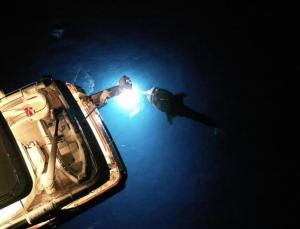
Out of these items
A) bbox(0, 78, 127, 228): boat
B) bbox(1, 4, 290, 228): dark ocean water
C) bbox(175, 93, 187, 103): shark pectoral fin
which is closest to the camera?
A: bbox(0, 78, 127, 228): boat

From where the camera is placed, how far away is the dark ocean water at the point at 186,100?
9.98 m

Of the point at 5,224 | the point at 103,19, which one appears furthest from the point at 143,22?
the point at 5,224

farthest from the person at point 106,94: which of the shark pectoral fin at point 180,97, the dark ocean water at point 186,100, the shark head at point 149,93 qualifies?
the shark pectoral fin at point 180,97

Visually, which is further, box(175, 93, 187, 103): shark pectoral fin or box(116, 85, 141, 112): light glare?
box(175, 93, 187, 103): shark pectoral fin

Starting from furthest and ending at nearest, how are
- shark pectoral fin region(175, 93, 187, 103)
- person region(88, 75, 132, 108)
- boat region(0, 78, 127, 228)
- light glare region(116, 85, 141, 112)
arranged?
shark pectoral fin region(175, 93, 187, 103)
light glare region(116, 85, 141, 112)
person region(88, 75, 132, 108)
boat region(0, 78, 127, 228)

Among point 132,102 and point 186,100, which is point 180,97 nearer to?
point 186,100

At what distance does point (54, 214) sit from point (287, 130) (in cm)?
890

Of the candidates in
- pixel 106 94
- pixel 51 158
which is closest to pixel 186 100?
pixel 106 94

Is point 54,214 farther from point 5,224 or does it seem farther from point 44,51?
point 44,51

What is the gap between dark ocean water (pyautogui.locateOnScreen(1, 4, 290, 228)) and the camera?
998 centimetres

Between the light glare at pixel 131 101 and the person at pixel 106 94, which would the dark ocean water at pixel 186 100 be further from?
the person at pixel 106 94

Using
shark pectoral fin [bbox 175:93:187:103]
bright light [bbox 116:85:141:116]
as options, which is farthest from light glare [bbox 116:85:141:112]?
shark pectoral fin [bbox 175:93:187:103]

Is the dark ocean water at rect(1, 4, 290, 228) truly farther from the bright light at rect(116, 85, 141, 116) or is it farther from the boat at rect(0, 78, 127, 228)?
the boat at rect(0, 78, 127, 228)

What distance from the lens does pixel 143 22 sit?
36.1 feet
